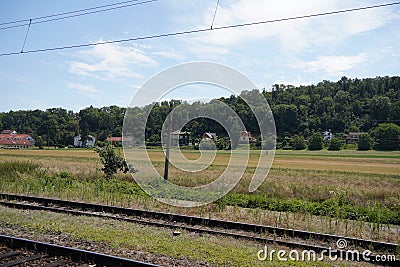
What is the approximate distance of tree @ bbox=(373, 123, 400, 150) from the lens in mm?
37688

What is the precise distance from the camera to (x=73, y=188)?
1420 centimetres

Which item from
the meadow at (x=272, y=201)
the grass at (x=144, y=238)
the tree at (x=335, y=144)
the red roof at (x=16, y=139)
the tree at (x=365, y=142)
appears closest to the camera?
the grass at (x=144, y=238)

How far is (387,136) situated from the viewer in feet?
125

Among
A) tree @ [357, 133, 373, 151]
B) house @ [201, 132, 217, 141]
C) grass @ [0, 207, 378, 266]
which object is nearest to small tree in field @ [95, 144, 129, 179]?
house @ [201, 132, 217, 141]

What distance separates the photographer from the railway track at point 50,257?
5.77m

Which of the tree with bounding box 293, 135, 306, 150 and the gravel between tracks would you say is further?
the tree with bounding box 293, 135, 306, 150

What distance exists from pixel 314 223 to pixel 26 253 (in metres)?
6.99

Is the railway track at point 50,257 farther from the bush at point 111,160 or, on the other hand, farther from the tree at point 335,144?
the tree at point 335,144

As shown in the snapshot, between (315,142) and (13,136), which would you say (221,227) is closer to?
(315,142)

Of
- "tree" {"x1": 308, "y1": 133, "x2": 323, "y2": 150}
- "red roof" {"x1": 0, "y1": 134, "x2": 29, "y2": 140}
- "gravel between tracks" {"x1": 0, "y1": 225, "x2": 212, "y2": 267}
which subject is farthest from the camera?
"red roof" {"x1": 0, "y1": 134, "x2": 29, "y2": 140}

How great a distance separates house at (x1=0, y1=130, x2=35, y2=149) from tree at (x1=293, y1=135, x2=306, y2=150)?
151ft

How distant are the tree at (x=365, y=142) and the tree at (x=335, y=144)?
7.07 feet

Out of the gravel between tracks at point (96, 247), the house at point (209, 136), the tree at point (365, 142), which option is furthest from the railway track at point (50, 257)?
the tree at point (365, 142)

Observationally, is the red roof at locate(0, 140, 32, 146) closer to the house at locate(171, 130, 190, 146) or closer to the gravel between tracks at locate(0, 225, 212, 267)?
the house at locate(171, 130, 190, 146)
